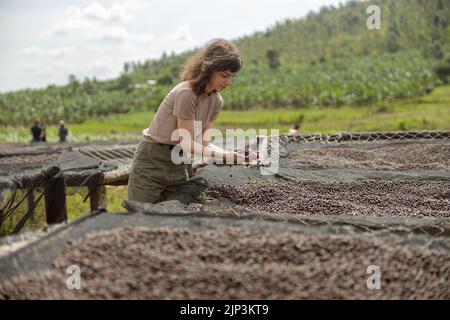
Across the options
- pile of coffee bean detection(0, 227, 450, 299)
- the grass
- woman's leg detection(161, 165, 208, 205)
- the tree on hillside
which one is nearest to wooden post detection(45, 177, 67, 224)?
woman's leg detection(161, 165, 208, 205)

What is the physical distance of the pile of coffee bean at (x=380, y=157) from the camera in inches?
157

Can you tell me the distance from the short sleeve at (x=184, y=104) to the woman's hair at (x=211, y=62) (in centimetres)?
6

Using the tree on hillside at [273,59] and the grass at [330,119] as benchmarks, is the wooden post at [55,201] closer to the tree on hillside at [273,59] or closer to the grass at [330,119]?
the grass at [330,119]

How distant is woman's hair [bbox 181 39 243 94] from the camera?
8.59 feet

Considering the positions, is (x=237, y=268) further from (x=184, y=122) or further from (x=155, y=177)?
(x=155, y=177)

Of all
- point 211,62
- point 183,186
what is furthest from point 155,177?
point 211,62

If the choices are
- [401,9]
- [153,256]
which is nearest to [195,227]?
[153,256]

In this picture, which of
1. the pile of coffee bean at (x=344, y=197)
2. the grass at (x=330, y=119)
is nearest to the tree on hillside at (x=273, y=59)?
the grass at (x=330, y=119)

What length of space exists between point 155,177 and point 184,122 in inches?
15.6

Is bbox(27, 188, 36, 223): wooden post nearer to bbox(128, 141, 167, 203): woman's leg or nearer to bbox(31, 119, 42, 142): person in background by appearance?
bbox(128, 141, 167, 203): woman's leg

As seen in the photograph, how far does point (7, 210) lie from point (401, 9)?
44.0 metres

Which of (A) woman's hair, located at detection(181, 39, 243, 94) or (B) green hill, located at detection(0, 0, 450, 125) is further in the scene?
(B) green hill, located at detection(0, 0, 450, 125)

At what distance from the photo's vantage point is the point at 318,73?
34844 millimetres

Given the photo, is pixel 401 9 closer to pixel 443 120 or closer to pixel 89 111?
pixel 89 111
